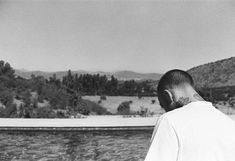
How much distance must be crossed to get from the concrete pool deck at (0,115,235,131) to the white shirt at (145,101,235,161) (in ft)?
22.3

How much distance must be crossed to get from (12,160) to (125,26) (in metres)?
3.91

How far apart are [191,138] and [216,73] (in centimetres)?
827

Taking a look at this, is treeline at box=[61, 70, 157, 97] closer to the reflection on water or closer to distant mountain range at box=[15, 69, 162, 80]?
distant mountain range at box=[15, 69, 162, 80]

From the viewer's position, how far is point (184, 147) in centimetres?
93

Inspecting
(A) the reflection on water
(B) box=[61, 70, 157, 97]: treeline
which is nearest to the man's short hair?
(A) the reflection on water

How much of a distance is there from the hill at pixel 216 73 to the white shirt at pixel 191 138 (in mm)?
7916

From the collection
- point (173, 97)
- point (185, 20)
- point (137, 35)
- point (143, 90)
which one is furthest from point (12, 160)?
Answer: point (173, 97)

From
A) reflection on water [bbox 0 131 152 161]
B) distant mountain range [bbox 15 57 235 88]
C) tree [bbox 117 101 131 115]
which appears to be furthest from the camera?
distant mountain range [bbox 15 57 235 88]

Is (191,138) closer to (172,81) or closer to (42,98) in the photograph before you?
(172,81)

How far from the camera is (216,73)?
901cm

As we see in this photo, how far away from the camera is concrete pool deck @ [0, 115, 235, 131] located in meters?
7.76

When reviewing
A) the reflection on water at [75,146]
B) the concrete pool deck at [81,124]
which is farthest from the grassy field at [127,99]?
the reflection on water at [75,146]

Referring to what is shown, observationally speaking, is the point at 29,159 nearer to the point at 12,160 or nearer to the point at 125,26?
the point at 12,160

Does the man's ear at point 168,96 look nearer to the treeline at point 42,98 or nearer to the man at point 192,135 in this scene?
the man at point 192,135
